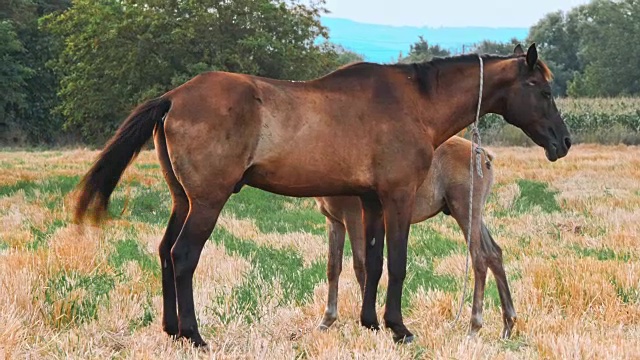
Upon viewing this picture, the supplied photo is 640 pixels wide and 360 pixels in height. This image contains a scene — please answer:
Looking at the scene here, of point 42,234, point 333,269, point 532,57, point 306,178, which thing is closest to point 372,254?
point 306,178

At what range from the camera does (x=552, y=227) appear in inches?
433

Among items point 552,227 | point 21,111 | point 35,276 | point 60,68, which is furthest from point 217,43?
point 35,276

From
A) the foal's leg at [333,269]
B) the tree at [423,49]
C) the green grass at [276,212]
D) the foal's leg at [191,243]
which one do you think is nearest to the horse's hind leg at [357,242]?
the foal's leg at [333,269]

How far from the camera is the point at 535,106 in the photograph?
5.74 m

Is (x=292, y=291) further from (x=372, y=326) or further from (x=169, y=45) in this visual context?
(x=169, y=45)

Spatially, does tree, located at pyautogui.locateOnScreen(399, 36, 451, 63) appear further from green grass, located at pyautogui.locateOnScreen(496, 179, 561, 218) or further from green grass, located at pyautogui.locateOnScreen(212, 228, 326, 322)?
green grass, located at pyautogui.locateOnScreen(212, 228, 326, 322)

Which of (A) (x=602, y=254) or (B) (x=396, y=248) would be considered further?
(A) (x=602, y=254)

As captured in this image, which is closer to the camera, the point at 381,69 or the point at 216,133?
the point at 216,133

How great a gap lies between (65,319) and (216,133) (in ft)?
6.42

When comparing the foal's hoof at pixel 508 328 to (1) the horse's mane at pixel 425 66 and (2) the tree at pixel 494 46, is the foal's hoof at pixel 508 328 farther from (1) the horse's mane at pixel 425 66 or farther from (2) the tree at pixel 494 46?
(2) the tree at pixel 494 46

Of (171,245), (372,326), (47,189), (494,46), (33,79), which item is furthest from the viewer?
(494,46)

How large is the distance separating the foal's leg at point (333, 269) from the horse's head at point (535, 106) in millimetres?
1737

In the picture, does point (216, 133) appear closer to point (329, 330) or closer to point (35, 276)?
point (329, 330)

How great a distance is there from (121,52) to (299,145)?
37396mm
